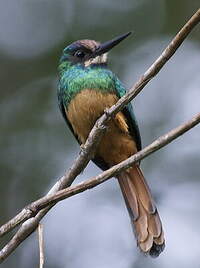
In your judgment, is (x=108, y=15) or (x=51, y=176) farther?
(x=108, y=15)

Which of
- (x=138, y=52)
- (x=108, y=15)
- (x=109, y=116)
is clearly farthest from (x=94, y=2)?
(x=109, y=116)

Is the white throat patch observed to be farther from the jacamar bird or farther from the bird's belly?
the bird's belly

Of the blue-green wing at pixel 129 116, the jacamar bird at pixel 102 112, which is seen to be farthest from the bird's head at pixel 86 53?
the blue-green wing at pixel 129 116

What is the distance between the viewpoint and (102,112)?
3738mm

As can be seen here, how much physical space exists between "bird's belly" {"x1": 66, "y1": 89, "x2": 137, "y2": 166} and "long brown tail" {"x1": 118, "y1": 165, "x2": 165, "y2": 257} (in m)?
0.19

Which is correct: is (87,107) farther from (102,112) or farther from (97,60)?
(97,60)

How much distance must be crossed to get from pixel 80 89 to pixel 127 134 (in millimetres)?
353

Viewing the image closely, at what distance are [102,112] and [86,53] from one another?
0.49 meters

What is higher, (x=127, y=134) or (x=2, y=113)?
(x=2, y=113)

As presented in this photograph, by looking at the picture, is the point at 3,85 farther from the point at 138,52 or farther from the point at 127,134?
the point at 127,134

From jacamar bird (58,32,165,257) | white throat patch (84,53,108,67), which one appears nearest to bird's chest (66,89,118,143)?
jacamar bird (58,32,165,257)

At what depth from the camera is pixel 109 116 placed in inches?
111

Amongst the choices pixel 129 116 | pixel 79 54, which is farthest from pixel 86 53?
pixel 129 116

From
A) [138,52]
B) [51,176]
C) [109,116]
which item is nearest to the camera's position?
[109,116]
